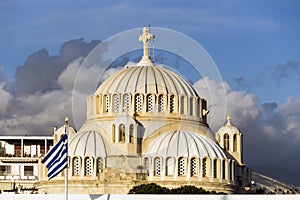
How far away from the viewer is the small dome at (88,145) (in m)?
129

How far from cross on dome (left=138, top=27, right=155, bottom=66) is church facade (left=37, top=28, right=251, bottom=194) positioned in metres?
0.11

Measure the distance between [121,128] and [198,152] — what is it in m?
9.31

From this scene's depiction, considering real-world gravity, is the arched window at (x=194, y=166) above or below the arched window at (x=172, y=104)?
below

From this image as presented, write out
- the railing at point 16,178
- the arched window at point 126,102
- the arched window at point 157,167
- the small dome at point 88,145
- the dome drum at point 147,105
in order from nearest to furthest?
the arched window at point 157,167, the small dome at point 88,145, the dome drum at point 147,105, the arched window at point 126,102, the railing at point 16,178

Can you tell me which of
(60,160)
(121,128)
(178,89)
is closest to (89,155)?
(121,128)

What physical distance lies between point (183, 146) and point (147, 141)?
5.43 meters

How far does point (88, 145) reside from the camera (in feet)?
427

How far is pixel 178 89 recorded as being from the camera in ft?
440

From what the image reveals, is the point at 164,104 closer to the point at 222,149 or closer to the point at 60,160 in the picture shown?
the point at 222,149

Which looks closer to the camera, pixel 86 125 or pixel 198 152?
pixel 198 152

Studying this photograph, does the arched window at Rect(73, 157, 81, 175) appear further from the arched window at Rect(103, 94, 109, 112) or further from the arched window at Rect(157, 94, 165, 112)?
the arched window at Rect(157, 94, 165, 112)

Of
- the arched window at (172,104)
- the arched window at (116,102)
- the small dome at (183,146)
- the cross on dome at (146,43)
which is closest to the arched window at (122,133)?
the small dome at (183,146)

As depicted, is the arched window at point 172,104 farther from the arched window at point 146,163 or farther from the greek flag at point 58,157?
the greek flag at point 58,157

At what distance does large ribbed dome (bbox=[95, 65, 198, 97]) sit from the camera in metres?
134
